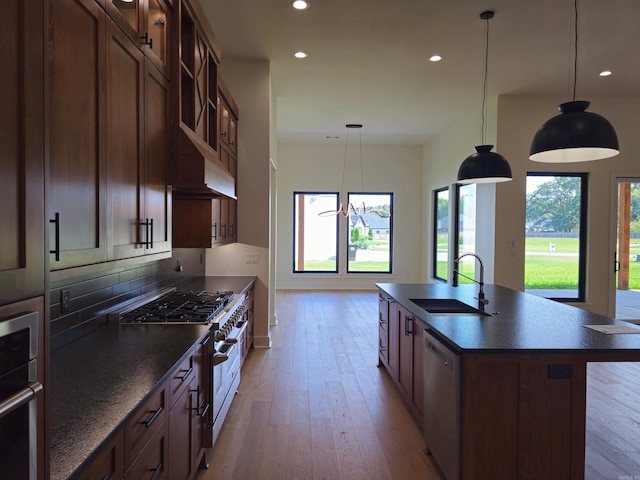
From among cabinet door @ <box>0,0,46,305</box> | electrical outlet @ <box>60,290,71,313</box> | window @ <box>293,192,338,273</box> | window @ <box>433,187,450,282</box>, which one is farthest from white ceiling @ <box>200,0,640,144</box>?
cabinet door @ <box>0,0,46,305</box>

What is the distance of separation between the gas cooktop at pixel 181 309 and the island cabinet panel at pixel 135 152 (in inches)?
17.6

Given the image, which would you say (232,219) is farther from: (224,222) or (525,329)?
(525,329)

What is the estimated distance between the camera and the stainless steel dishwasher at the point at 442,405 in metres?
2.01

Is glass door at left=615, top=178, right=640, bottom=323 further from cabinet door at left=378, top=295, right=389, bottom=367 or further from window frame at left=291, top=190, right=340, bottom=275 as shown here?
window frame at left=291, top=190, right=340, bottom=275

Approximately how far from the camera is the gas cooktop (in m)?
2.36

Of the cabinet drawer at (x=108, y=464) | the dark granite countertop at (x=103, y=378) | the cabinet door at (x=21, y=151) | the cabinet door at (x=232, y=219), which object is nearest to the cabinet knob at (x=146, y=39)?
the cabinet door at (x=21, y=151)

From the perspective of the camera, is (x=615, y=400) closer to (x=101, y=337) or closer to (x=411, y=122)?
(x=101, y=337)

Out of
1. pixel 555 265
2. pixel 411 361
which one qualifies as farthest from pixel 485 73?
pixel 411 361

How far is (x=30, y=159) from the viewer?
2.52 ft

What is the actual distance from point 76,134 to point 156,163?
749mm

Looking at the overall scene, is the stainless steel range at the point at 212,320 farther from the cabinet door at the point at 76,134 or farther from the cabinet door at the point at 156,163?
the cabinet door at the point at 76,134

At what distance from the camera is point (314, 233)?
9.21 metres

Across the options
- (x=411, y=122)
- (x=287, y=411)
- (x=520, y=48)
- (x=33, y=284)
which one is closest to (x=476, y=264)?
(x=411, y=122)

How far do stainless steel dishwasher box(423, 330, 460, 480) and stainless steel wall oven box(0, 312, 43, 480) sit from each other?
1801 millimetres
